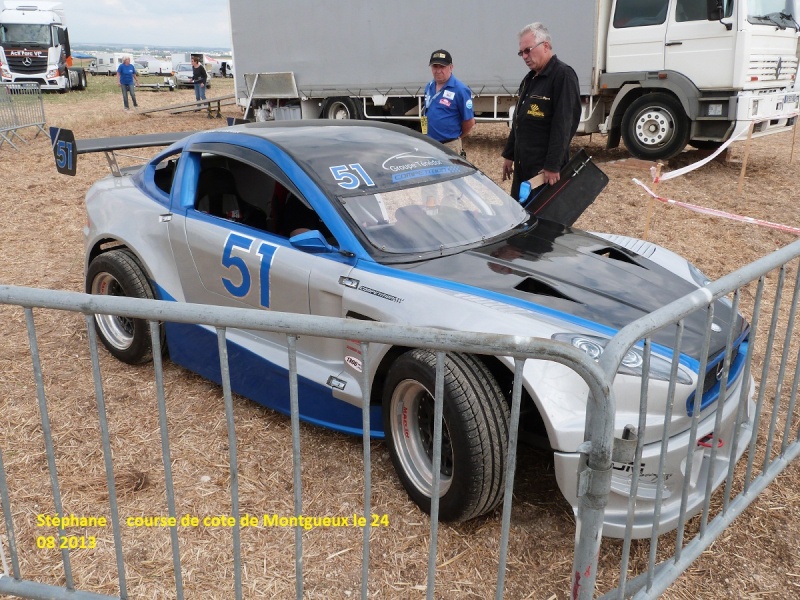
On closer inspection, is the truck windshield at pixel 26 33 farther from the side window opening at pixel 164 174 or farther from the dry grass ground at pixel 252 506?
the side window opening at pixel 164 174

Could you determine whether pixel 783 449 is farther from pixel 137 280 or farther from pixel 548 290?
pixel 137 280

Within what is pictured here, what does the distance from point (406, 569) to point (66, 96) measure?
29.0 meters

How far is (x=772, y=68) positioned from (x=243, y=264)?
934 centimetres

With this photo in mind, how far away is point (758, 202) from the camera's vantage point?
8.57 m

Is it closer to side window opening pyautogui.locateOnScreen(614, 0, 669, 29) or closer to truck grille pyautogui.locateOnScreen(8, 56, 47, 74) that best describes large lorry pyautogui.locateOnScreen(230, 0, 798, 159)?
side window opening pyautogui.locateOnScreen(614, 0, 669, 29)

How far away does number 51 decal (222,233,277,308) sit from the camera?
3.36 metres

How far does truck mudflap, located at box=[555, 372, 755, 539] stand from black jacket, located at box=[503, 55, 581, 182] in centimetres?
298

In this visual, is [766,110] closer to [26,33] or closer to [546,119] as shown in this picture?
[546,119]

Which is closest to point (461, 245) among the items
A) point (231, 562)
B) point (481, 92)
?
point (231, 562)

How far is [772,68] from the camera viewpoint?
9859mm

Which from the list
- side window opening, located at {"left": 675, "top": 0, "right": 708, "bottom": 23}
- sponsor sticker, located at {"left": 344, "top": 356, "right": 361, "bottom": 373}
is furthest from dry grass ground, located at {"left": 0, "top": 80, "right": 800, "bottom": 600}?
side window opening, located at {"left": 675, "top": 0, "right": 708, "bottom": 23}

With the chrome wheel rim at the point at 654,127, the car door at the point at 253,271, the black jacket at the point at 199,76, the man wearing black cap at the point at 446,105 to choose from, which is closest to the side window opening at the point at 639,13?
the chrome wheel rim at the point at 654,127

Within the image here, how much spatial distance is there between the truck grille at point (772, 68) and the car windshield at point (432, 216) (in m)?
7.37

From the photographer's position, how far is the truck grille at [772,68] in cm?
943
